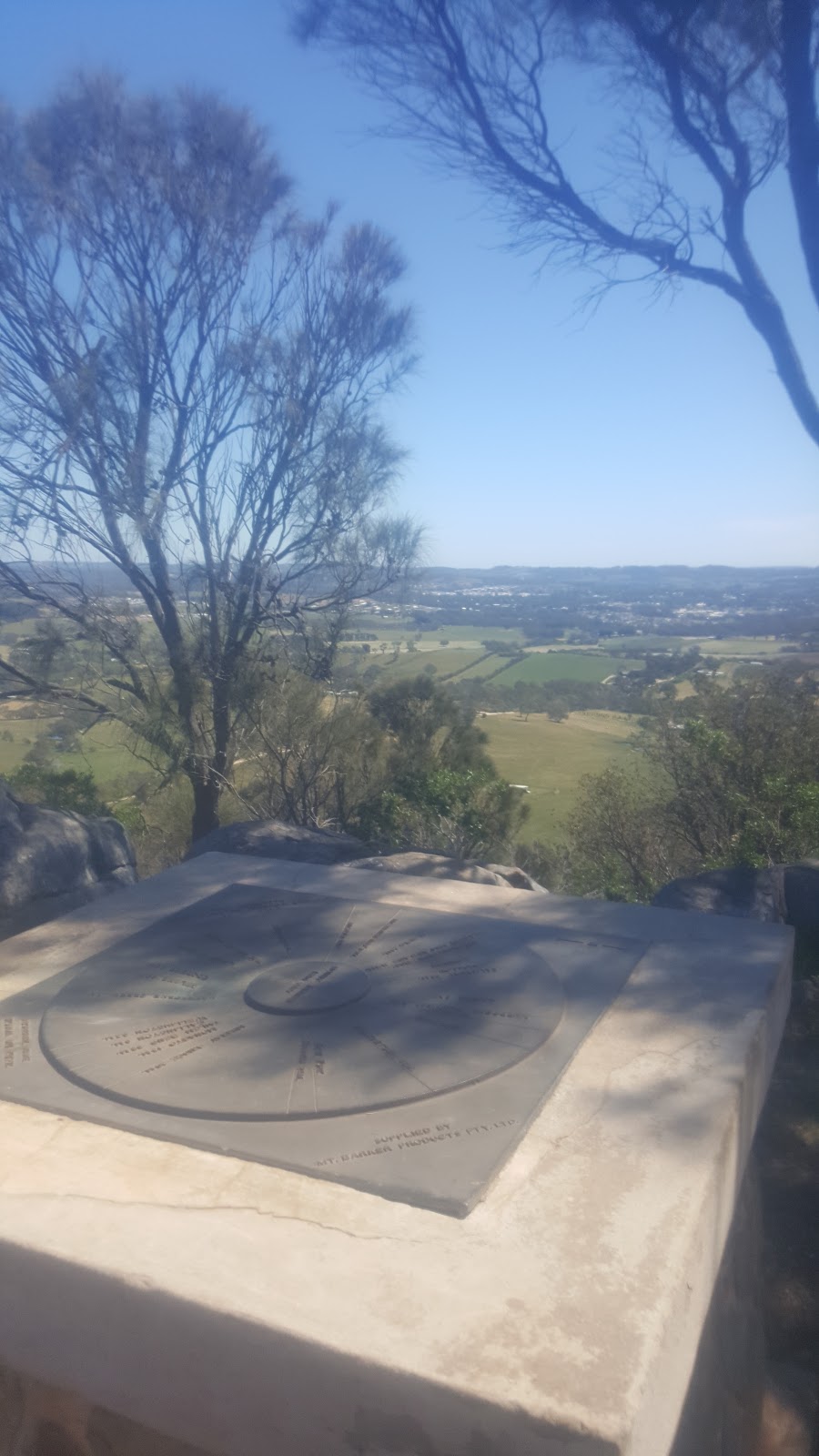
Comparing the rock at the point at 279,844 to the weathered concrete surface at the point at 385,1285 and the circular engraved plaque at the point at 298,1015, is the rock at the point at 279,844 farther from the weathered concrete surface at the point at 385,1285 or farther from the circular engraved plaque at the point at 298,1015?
the weathered concrete surface at the point at 385,1285

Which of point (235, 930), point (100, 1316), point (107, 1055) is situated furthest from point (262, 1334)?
point (235, 930)

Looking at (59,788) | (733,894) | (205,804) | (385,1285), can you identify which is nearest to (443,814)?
(205,804)

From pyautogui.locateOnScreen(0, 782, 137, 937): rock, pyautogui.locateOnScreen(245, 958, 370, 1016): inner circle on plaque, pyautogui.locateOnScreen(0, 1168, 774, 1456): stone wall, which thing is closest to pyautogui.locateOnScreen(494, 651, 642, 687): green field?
pyautogui.locateOnScreen(0, 782, 137, 937): rock

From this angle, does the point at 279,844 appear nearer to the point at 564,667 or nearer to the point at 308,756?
the point at 308,756

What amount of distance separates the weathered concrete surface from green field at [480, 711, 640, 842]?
6.43 metres

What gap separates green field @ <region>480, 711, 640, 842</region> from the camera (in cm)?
885

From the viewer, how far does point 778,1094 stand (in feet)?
11.4

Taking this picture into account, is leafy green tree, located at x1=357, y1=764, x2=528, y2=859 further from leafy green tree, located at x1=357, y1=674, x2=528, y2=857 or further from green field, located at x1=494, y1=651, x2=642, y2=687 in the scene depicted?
green field, located at x1=494, y1=651, x2=642, y2=687

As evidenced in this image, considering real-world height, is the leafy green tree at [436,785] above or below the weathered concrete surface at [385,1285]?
below

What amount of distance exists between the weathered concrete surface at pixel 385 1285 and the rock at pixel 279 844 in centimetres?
303

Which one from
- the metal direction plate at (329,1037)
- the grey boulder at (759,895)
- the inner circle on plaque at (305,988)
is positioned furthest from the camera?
the grey boulder at (759,895)

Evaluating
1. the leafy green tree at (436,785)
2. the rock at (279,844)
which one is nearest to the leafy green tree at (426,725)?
the leafy green tree at (436,785)

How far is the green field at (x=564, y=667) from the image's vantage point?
1058 cm

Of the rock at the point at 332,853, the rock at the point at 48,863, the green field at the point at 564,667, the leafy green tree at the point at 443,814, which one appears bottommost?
the leafy green tree at the point at 443,814
